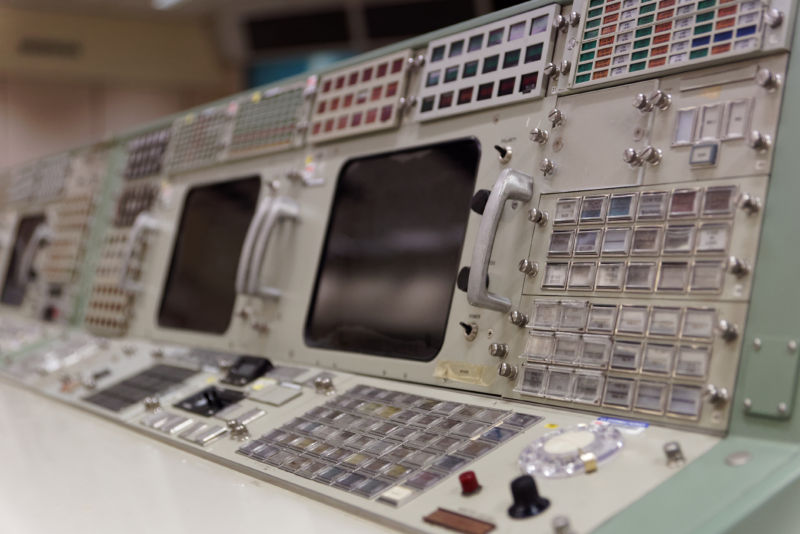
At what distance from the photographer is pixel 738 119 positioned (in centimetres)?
114

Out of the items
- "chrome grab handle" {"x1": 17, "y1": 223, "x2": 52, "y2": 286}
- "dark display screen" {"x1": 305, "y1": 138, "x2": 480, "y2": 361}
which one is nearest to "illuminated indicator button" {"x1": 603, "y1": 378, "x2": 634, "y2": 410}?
"dark display screen" {"x1": 305, "y1": 138, "x2": 480, "y2": 361}

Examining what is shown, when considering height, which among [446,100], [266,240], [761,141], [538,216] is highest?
[446,100]

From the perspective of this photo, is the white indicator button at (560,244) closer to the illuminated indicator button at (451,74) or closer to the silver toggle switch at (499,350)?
the silver toggle switch at (499,350)

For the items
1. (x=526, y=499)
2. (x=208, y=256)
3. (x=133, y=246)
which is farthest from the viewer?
(x=133, y=246)

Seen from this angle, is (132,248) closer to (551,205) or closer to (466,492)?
(551,205)

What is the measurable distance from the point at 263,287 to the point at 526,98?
0.89 m

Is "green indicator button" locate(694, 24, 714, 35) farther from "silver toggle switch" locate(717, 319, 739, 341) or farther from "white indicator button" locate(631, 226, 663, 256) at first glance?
"silver toggle switch" locate(717, 319, 739, 341)

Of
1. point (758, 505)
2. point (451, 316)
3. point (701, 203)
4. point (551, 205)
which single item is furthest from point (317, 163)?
point (758, 505)

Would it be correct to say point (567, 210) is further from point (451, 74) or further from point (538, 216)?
point (451, 74)

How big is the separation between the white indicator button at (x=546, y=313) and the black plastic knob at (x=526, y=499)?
0.39 m

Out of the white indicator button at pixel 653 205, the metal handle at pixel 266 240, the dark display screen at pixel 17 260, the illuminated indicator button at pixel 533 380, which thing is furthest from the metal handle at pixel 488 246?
the dark display screen at pixel 17 260

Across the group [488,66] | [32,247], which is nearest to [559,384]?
[488,66]

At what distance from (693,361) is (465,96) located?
796mm

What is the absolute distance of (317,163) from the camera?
78.8 inches
